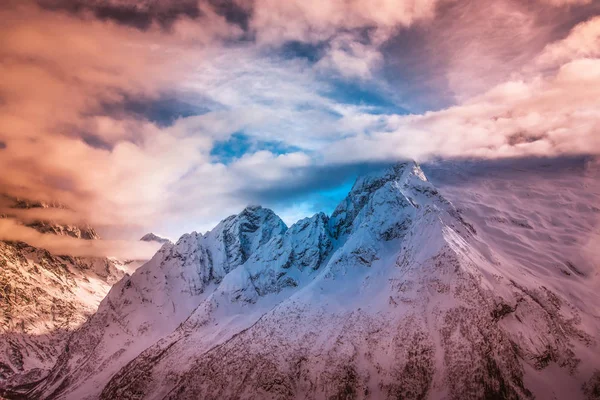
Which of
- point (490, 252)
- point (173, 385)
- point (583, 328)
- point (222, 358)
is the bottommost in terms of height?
point (173, 385)

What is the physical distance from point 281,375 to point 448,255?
8852 cm

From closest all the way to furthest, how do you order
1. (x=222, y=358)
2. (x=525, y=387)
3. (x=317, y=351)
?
1. (x=525, y=387)
2. (x=317, y=351)
3. (x=222, y=358)

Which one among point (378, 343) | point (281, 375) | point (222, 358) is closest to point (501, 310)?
point (378, 343)

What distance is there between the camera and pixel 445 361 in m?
137

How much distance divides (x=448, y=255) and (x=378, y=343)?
1904 inches

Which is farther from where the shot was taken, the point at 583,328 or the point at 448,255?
the point at 448,255

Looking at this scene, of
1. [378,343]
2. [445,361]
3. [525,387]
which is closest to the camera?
[525,387]

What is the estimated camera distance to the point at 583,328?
13888 cm

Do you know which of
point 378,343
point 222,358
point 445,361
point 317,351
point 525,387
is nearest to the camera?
point 525,387

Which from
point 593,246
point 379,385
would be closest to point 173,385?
point 379,385

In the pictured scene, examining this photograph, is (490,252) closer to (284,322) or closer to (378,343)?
(378,343)

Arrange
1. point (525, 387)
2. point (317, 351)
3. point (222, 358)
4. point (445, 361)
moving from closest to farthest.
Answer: point (525, 387), point (445, 361), point (317, 351), point (222, 358)

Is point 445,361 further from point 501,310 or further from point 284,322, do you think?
point 284,322

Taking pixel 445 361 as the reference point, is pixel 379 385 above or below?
below
